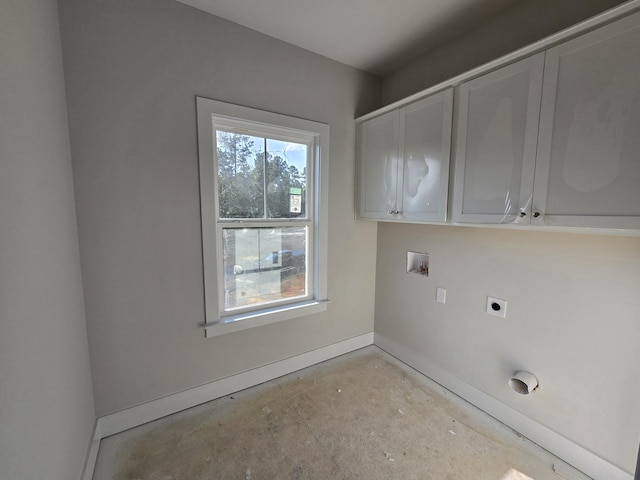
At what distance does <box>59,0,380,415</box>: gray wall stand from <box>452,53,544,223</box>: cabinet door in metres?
1.27

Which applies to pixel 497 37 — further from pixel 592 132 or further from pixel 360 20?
pixel 592 132

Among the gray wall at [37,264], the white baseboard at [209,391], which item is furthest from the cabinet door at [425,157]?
the gray wall at [37,264]

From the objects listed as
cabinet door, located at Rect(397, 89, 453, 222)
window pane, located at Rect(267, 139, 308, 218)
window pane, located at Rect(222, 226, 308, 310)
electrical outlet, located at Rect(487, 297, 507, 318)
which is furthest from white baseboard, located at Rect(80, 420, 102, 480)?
electrical outlet, located at Rect(487, 297, 507, 318)

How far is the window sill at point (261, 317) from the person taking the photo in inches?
74.1

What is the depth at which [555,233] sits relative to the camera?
1.49 meters

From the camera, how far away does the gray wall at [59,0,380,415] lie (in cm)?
144

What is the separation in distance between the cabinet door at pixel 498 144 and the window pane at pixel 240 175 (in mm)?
1407

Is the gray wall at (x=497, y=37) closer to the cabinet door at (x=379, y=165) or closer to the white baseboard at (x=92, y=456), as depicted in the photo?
the cabinet door at (x=379, y=165)

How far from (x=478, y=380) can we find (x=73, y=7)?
3.37 m

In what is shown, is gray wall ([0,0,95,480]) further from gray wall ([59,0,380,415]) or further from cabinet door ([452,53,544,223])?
cabinet door ([452,53,544,223])

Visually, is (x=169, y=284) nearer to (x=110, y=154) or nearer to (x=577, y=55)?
(x=110, y=154)

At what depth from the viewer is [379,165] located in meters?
Result: 2.21

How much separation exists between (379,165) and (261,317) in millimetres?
1594

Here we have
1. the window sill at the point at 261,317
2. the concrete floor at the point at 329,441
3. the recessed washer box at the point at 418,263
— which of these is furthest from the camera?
the recessed washer box at the point at 418,263
